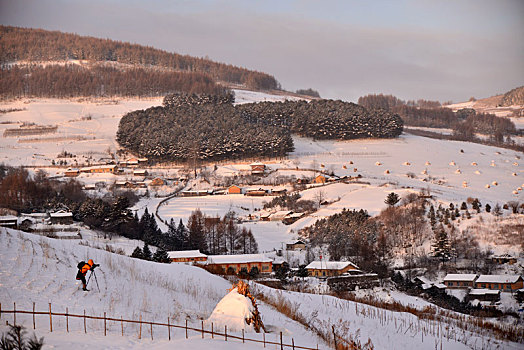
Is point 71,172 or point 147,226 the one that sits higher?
point 71,172

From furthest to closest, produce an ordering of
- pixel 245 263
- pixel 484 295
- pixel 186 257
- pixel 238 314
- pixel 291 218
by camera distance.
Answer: pixel 291 218 → pixel 245 263 → pixel 186 257 → pixel 484 295 → pixel 238 314

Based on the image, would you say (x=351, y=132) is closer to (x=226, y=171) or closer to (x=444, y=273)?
(x=226, y=171)

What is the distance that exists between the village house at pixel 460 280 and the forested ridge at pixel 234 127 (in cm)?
3968

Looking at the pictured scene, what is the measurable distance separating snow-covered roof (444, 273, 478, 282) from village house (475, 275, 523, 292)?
1.08ft

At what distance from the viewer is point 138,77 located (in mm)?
108375

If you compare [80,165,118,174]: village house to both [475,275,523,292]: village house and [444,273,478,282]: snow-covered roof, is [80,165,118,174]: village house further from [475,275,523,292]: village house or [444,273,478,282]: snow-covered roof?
[475,275,523,292]: village house

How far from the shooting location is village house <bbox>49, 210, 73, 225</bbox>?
31.1 meters

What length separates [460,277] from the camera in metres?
23.3

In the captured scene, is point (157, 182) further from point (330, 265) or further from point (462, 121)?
point (462, 121)

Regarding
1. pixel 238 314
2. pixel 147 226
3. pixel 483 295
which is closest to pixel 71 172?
pixel 147 226

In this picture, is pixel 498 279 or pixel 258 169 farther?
pixel 258 169

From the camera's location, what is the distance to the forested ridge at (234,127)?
62.2 m

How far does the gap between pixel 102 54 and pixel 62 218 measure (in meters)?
113

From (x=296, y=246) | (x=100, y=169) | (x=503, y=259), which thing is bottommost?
(x=296, y=246)
